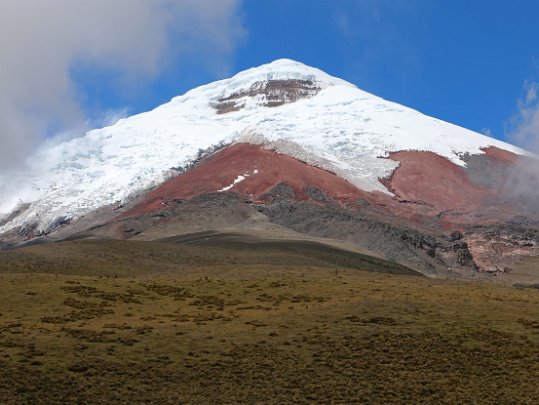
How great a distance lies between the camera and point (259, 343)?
3762 centimetres

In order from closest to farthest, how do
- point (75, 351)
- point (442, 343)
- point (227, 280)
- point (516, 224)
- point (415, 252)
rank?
point (75, 351) → point (442, 343) → point (227, 280) → point (415, 252) → point (516, 224)

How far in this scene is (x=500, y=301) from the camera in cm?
5078

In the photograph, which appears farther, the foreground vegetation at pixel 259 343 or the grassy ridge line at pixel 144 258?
the grassy ridge line at pixel 144 258

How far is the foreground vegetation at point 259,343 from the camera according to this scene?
3148 cm

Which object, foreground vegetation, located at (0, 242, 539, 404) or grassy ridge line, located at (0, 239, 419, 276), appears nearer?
foreground vegetation, located at (0, 242, 539, 404)

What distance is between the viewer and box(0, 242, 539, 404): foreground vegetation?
103ft

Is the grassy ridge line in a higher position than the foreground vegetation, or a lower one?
higher

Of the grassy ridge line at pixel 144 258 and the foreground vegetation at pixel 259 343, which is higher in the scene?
the grassy ridge line at pixel 144 258

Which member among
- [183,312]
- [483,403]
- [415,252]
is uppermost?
[415,252]

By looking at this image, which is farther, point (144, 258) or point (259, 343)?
point (144, 258)

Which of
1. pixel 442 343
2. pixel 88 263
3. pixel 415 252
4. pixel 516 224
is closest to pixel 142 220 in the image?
pixel 415 252

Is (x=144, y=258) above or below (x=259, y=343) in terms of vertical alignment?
above

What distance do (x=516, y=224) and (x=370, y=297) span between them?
160041mm

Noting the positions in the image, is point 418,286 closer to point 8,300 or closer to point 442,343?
point 442,343
